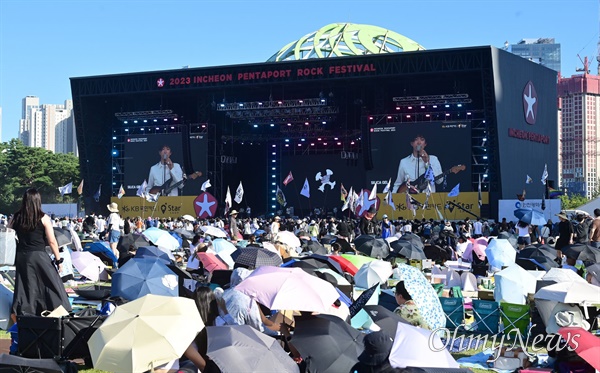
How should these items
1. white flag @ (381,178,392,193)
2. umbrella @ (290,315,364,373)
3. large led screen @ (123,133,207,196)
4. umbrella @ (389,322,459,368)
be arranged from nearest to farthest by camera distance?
umbrella @ (389,322,459,368), umbrella @ (290,315,364,373), white flag @ (381,178,392,193), large led screen @ (123,133,207,196)

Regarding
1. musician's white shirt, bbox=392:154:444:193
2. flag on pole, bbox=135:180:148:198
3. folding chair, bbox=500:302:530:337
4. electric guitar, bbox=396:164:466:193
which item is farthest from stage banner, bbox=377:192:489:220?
folding chair, bbox=500:302:530:337

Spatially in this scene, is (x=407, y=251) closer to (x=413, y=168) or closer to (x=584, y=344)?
(x=584, y=344)

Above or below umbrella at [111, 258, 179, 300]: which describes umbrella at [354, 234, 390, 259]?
below

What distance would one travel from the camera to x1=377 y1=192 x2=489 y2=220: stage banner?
39.8 meters

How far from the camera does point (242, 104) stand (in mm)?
43438

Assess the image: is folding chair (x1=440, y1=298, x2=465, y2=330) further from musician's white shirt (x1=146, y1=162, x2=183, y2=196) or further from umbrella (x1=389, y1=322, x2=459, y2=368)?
musician's white shirt (x1=146, y1=162, x2=183, y2=196)

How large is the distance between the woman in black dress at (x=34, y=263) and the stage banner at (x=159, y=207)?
36.9m

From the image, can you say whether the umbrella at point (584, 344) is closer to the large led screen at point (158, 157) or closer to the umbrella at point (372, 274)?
the umbrella at point (372, 274)

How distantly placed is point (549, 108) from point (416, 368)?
43620 millimetres

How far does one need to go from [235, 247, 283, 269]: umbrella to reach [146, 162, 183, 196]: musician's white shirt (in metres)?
32.1

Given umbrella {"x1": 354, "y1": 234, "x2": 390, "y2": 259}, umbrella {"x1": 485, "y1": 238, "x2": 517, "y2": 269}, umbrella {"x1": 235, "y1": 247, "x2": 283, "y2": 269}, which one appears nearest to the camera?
umbrella {"x1": 235, "y1": 247, "x2": 283, "y2": 269}

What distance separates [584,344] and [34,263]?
478 cm

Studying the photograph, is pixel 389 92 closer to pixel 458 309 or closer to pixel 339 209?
pixel 339 209

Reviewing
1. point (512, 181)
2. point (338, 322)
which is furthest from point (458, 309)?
point (512, 181)
